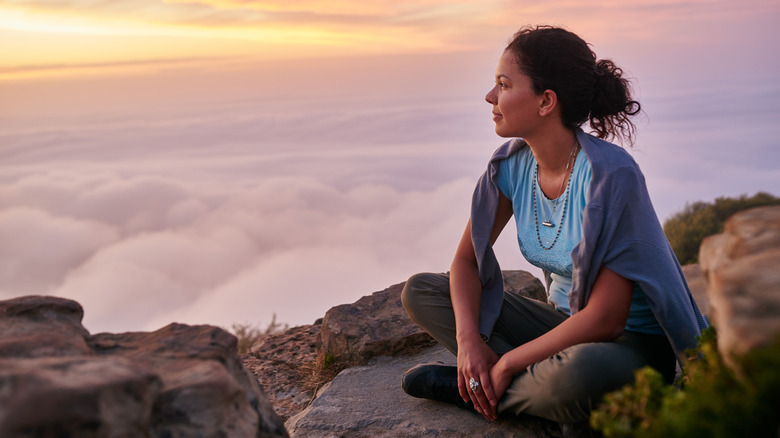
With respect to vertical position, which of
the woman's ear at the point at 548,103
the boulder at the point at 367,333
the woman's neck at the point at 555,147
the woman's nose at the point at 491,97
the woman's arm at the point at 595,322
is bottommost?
the woman's arm at the point at 595,322

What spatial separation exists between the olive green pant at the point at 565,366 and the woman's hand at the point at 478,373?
0.07 meters

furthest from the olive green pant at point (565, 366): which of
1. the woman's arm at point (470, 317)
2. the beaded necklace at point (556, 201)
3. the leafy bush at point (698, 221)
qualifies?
the leafy bush at point (698, 221)

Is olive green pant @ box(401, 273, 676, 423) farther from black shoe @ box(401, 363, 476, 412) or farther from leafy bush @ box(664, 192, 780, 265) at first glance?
leafy bush @ box(664, 192, 780, 265)

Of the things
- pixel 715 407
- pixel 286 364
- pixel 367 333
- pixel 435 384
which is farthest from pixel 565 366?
pixel 286 364

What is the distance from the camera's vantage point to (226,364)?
8.13 feet

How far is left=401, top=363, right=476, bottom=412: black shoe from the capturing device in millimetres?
3697

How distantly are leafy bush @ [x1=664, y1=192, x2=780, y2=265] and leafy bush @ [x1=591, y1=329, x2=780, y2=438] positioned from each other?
1181 cm

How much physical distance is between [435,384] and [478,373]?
444 mm

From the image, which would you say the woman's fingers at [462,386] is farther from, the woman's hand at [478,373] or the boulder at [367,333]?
the boulder at [367,333]

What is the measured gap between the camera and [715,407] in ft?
4.86

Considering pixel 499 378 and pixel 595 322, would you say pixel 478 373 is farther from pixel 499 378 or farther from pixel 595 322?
pixel 595 322

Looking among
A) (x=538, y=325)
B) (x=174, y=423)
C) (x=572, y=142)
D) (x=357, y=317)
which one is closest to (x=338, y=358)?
(x=357, y=317)

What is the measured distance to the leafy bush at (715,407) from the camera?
4.68ft

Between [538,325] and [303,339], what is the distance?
2.77 metres
